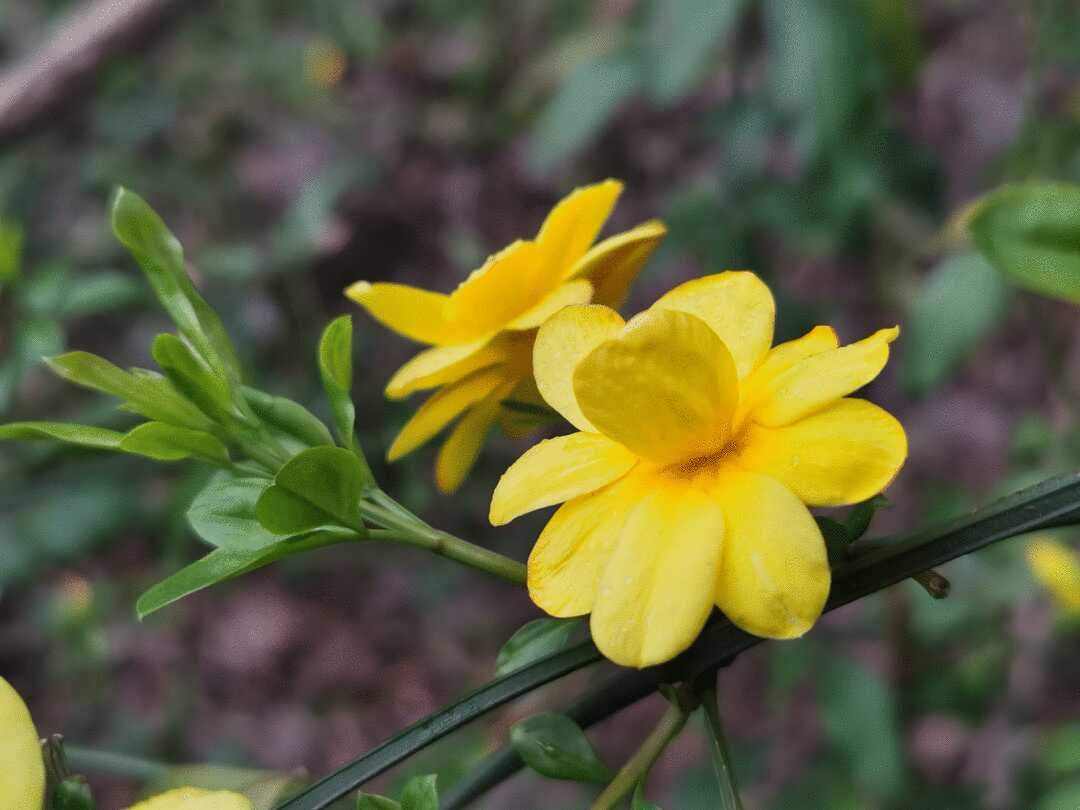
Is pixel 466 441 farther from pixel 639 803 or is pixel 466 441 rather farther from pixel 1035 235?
pixel 1035 235

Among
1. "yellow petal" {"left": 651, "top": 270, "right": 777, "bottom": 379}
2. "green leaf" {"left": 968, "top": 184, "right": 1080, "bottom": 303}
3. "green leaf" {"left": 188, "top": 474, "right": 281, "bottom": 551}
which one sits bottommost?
"green leaf" {"left": 968, "top": 184, "right": 1080, "bottom": 303}

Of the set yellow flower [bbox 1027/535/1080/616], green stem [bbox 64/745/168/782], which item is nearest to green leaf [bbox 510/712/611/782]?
green stem [bbox 64/745/168/782]

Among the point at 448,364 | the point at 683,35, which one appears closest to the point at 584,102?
the point at 683,35

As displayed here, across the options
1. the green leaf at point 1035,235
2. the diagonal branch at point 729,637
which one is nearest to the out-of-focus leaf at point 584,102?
the green leaf at point 1035,235

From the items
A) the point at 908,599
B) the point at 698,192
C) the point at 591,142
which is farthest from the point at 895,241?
the point at 591,142

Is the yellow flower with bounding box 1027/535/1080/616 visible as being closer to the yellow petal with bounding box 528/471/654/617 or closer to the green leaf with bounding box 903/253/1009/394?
the green leaf with bounding box 903/253/1009/394

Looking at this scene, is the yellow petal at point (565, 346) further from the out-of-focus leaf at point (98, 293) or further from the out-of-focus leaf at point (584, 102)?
the out-of-focus leaf at point (584, 102)
